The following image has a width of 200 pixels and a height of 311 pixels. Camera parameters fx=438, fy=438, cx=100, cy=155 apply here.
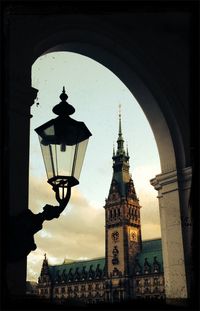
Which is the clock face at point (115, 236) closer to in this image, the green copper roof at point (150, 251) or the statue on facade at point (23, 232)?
the green copper roof at point (150, 251)

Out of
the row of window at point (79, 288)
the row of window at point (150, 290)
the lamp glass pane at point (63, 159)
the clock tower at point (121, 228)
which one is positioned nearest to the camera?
the lamp glass pane at point (63, 159)

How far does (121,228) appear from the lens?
95.7 m

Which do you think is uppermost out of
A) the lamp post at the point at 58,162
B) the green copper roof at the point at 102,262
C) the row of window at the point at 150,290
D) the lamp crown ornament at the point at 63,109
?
the green copper roof at the point at 102,262

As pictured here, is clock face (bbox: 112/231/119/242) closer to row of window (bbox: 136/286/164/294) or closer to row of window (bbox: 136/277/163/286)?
row of window (bbox: 136/277/163/286)

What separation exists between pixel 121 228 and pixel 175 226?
92223 mm

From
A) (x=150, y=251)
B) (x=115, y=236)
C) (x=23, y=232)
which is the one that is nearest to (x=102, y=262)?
(x=115, y=236)

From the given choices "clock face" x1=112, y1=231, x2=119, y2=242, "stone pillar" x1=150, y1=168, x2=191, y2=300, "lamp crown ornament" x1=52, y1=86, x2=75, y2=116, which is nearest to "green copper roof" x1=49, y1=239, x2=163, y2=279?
"clock face" x1=112, y1=231, x2=119, y2=242

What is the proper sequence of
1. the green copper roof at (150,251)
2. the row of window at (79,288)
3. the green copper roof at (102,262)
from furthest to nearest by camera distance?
the row of window at (79,288) → the green copper roof at (102,262) → the green copper roof at (150,251)

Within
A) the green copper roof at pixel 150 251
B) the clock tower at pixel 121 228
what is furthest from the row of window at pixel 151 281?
the green copper roof at pixel 150 251

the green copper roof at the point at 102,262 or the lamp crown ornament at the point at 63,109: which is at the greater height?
the green copper roof at the point at 102,262

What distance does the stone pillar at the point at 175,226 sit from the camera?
4621 mm

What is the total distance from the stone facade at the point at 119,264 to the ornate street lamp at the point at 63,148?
82.5m

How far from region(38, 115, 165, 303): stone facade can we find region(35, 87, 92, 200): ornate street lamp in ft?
271

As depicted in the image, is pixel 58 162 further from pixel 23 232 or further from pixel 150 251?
pixel 150 251
